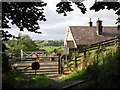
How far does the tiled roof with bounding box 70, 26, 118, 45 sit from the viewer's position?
1051 inches

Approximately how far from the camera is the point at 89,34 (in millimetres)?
28469

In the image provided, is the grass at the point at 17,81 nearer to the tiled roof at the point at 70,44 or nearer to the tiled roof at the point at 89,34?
the tiled roof at the point at 89,34

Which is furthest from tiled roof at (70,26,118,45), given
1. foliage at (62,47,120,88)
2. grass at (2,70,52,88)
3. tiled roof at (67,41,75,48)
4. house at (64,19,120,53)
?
grass at (2,70,52,88)

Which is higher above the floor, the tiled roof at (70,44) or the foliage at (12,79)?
the tiled roof at (70,44)

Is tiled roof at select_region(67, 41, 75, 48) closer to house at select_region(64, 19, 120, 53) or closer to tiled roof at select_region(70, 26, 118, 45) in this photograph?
house at select_region(64, 19, 120, 53)

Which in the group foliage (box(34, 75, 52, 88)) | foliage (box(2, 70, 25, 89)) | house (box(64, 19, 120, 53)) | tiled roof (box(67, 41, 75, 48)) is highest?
house (box(64, 19, 120, 53))

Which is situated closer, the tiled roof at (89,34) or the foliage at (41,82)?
the foliage at (41,82)

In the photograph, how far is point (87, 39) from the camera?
88.5ft

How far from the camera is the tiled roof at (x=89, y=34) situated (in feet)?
87.6

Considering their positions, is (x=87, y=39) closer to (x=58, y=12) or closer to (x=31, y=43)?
(x=31, y=43)

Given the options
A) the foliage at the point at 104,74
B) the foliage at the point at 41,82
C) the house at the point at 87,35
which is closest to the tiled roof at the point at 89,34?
the house at the point at 87,35

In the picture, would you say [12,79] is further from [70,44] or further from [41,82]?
[70,44]

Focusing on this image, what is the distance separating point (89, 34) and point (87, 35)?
698 mm

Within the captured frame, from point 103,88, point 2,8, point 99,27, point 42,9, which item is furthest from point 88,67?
point 99,27
